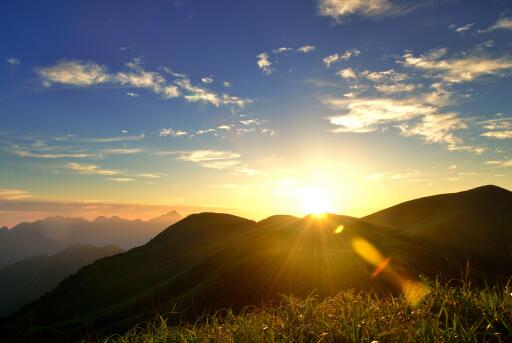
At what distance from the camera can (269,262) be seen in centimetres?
5300

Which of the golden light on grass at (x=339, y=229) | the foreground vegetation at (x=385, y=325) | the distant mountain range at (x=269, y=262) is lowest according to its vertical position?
the distant mountain range at (x=269, y=262)

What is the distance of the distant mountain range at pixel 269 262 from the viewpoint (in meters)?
45.5

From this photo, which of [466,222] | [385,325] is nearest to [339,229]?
[466,222]

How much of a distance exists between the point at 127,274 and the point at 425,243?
7124cm

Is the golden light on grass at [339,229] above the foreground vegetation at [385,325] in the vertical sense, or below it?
below

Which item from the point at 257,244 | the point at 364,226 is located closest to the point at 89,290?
the point at 257,244

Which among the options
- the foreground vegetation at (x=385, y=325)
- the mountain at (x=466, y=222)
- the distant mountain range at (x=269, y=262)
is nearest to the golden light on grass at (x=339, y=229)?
the distant mountain range at (x=269, y=262)

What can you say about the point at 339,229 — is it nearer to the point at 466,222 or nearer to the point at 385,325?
the point at 466,222

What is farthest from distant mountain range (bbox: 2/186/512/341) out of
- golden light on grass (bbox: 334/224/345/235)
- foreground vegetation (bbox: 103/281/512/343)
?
foreground vegetation (bbox: 103/281/512/343)

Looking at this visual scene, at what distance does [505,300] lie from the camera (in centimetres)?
748

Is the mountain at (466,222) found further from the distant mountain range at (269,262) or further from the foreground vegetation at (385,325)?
the foreground vegetation at (385,325)

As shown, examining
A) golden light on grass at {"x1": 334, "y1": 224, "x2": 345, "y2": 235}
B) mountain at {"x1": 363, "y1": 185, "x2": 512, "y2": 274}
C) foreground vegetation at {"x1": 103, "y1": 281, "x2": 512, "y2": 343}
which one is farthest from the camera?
mountain at {"x1": 363, "y1": 185, "x2": 512, "y2": 274}

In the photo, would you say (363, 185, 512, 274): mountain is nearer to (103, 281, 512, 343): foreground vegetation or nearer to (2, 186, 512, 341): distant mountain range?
(2, 186, 512, 341): distant mountain range

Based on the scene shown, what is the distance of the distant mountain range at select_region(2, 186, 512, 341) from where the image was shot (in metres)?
45.5
